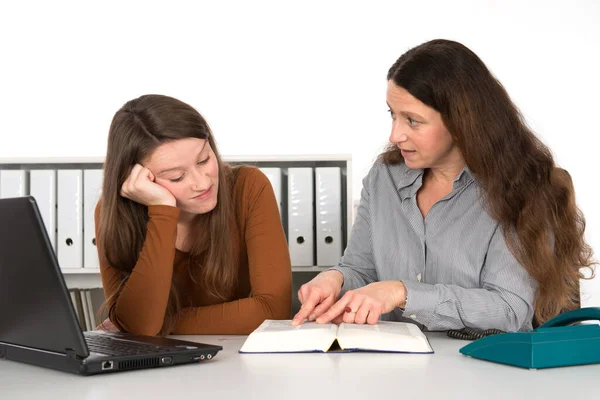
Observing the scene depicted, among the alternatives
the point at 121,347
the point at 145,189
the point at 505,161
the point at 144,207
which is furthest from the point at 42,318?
the point at 505,161

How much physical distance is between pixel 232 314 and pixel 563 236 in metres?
0.73

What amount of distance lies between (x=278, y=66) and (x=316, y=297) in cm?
201

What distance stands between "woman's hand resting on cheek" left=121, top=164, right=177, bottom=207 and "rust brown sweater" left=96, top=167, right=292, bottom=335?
0.03 meters

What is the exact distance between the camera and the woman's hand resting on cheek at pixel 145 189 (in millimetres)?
1727

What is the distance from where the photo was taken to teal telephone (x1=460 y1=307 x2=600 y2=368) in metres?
1.10

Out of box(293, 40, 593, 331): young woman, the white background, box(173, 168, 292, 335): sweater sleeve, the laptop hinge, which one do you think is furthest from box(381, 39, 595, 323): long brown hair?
the white background

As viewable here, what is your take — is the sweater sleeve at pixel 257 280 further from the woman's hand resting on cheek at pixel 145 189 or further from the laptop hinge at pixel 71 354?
the laptop hinge at pixel 71 354

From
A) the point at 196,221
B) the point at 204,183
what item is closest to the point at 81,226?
the point at 196,221

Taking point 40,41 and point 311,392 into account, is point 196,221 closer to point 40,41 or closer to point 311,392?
point 311,392

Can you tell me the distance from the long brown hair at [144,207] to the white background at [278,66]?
1402 mm

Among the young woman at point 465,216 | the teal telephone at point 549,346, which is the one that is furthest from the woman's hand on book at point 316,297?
the teal telephone at point 549,346

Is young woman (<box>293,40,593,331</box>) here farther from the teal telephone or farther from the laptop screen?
the laptop screen

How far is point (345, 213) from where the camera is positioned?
2477 mm

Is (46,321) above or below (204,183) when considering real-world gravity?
below
